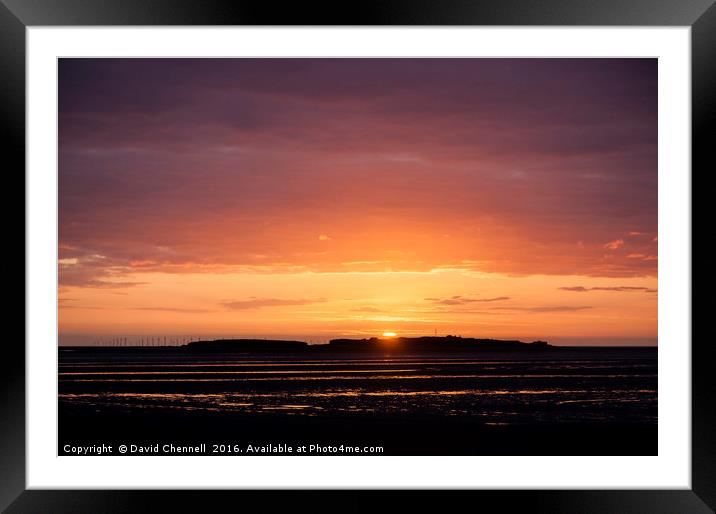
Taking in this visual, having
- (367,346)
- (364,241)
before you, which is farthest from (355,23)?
(367,346)

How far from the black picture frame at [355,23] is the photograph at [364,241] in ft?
23.6

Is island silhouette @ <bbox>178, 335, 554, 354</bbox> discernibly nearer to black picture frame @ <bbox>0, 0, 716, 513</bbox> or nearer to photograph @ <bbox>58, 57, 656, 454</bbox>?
photograph @ <bbox>58, 57, 656, 454</bbox>

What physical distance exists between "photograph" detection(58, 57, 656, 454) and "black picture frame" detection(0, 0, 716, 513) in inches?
283

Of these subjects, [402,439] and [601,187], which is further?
[601,187]

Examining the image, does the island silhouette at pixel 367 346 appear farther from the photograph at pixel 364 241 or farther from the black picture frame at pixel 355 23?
the black picture frame at pixel 355 23

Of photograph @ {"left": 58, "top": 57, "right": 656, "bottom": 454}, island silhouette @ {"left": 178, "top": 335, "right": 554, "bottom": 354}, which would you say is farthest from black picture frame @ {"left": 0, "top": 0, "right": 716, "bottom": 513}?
island silhouette @ {"left": 178, "top": 335, "right": 554, "bottom": 354}

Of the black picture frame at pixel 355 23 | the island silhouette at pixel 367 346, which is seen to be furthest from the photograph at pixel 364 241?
the black picture frame at pixel 355 23

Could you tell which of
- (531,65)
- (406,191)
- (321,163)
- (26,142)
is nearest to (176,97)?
(321,163)

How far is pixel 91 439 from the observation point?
1088 cm

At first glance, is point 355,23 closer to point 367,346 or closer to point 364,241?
point 364,241

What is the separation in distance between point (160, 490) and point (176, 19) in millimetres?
1564

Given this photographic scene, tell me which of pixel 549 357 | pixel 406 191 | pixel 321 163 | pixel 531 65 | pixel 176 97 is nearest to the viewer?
pixel 531 65

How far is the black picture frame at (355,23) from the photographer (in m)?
2.44

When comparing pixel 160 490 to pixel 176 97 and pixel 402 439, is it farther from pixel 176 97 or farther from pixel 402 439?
pixel 176 97
